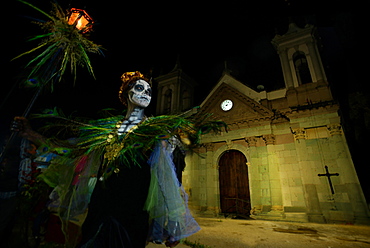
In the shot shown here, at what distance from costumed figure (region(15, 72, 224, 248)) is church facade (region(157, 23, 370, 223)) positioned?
387 inches

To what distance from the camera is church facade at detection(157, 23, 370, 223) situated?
898 centimetres

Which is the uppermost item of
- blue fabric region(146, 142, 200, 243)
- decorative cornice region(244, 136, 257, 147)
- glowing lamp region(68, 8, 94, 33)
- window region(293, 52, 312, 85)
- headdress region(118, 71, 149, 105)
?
window region(293, 52, 312, 85)

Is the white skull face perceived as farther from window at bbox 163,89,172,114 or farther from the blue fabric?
window at bbox 163,89,172,114

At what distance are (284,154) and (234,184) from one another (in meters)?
3.71

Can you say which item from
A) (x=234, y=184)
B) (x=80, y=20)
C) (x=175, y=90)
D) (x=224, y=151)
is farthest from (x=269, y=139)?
(x=80, y=20)

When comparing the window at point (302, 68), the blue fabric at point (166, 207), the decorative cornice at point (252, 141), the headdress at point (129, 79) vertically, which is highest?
the window at point (302, 68)

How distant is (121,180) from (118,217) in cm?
A: 37

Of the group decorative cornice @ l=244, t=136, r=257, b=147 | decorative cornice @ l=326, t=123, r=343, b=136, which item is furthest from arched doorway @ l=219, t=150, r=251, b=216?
decorative cornice @ l=326, t=123, r=343, b=136

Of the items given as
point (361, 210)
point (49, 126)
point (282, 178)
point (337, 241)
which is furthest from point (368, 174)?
point (49, 126)

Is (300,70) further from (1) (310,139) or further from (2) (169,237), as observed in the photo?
(2) (169,237)

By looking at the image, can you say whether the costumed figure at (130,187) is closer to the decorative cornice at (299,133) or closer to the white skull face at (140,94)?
the white skull face at (140,94)

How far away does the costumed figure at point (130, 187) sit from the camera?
1.73 m

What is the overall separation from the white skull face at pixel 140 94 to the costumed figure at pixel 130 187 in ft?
1.01

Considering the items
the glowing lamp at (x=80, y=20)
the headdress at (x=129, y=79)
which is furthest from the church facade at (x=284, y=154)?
the glowing lamp at (x=80, y=20)
